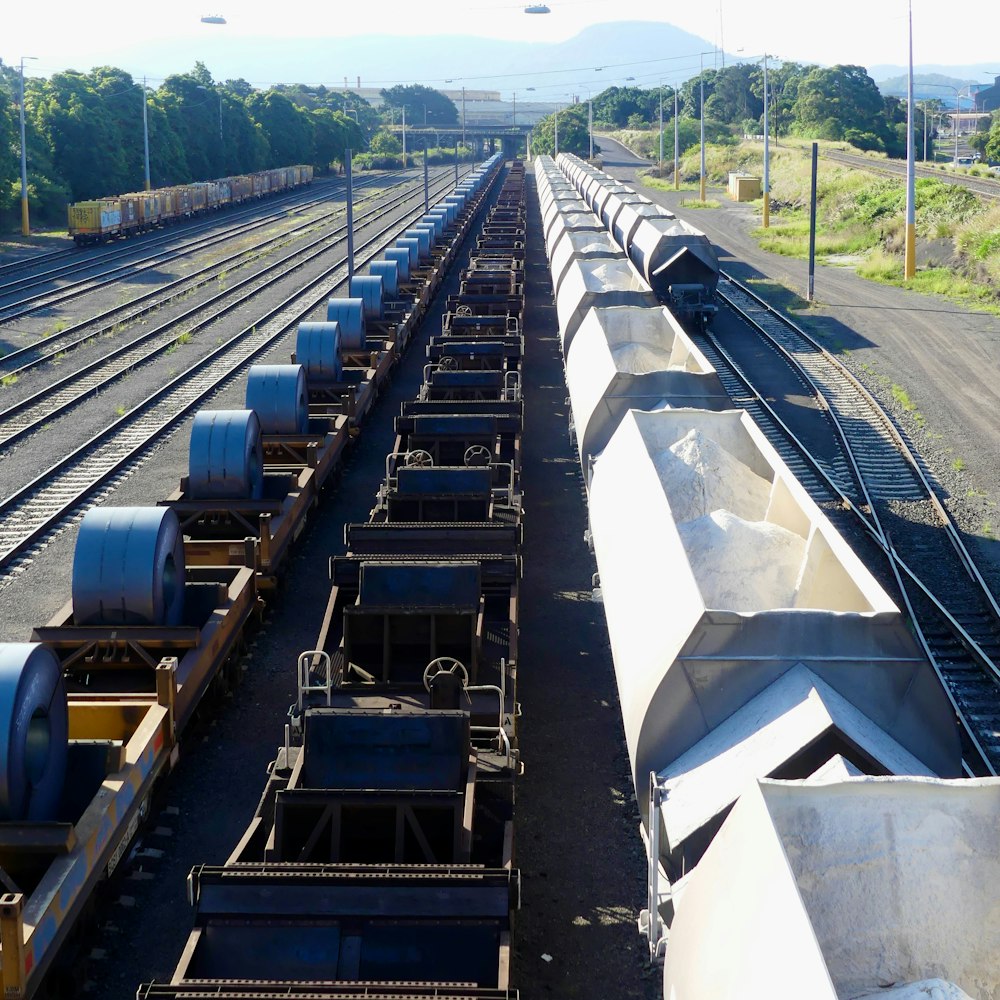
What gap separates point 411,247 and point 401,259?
3188mm

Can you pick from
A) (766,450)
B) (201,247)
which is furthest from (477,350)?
(201,247)

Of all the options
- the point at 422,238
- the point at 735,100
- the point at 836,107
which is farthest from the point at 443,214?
the point at 735,100

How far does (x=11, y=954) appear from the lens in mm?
7031

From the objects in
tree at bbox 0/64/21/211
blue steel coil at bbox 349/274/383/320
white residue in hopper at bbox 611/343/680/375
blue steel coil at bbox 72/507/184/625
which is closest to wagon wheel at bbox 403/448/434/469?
white residue in hopper at bbox 611/343/680/375

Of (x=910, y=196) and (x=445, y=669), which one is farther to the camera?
(x=910, y=196)

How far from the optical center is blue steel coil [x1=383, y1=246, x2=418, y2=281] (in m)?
38.4

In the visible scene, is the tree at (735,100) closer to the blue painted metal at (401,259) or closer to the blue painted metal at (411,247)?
the blue painted metal at (411,247)

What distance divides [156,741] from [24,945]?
259cm

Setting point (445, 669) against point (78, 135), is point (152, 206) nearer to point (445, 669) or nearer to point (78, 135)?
point (78, 135)

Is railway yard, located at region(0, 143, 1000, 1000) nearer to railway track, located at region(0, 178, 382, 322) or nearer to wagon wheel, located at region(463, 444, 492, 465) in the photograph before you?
wagon wheel, located at region(463, 444, 492, 465)

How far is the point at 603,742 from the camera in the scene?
38.9 ft

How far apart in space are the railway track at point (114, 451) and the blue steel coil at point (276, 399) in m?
3.16

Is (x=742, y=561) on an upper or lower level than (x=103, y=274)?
lower

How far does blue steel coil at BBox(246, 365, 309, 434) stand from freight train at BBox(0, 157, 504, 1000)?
0.02m
